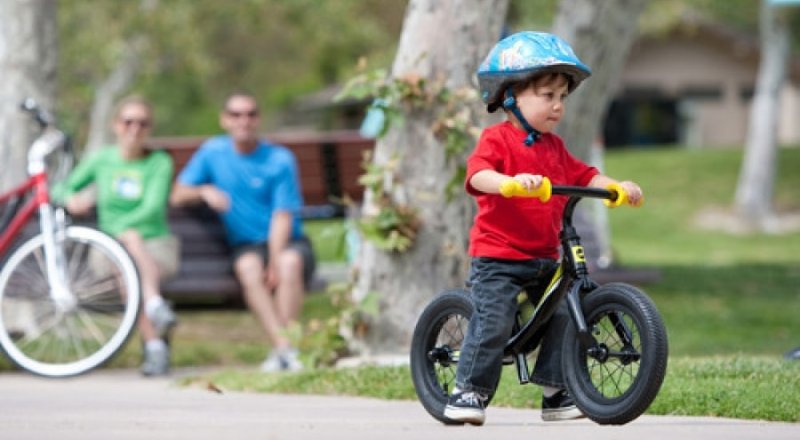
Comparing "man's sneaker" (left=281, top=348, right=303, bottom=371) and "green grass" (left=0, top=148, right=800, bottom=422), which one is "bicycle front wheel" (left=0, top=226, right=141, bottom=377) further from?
"man's sneaker" (left=281, top=348, right=303, bottom=371)

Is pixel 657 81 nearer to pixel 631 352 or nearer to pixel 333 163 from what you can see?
pixel 333 163

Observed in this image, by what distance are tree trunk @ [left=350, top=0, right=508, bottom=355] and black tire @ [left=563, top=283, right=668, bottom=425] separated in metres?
3.11

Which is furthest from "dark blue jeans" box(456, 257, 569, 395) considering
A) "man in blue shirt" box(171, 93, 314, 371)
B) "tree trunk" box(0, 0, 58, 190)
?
"tree trunk" box(0, 0, 58, 190)

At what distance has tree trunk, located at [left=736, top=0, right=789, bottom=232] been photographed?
36625mm

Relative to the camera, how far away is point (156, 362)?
10180 millimetres

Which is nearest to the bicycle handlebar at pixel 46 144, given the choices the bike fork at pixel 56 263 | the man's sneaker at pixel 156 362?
the bike fork at pixel 56 263

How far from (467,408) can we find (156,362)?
4.00 metres

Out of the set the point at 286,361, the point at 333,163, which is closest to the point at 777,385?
the point at 286,361

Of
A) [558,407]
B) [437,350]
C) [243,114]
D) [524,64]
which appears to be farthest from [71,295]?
[524,64]

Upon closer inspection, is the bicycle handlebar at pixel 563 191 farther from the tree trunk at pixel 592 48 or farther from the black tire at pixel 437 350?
the tree trunk at pixel 592 48

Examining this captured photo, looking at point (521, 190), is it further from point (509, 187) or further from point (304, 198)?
point (304, 198)

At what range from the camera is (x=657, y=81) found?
5988 cm

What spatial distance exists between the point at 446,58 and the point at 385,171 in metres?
0.67

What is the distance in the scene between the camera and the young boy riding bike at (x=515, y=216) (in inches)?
252
